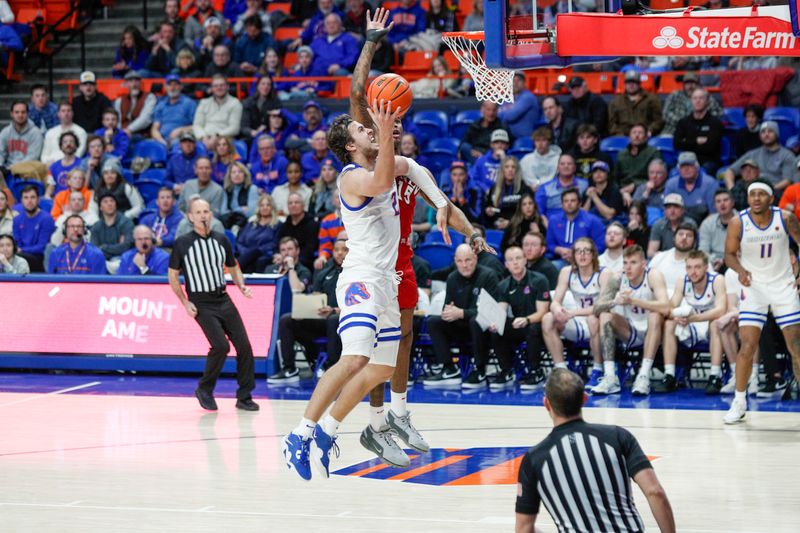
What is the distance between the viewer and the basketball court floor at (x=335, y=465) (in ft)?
24.5

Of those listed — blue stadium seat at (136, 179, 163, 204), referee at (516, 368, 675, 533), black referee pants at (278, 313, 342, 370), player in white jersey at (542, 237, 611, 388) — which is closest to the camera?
referee at (516, 368, 675, 533)

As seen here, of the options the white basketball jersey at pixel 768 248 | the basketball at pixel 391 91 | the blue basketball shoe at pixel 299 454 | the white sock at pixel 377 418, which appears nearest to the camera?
the basketball at pixel 391 91

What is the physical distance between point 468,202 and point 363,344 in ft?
26.4

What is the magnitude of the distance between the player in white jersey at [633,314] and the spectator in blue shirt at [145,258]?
542 cm

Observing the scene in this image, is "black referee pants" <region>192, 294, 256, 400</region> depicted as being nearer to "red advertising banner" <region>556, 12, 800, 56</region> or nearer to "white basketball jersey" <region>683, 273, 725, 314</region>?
"white basketball jersey" <region>683, 273, 725, 314</region>

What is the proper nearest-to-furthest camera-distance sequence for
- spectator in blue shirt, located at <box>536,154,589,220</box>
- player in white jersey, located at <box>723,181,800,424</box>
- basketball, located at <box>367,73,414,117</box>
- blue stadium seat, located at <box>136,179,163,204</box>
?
1. basketball, located at <box>367,73,414,117</box>
2. player in white jersey, located at <box>723,181,800,424</box>
3. spectator in blue shirt, located at <box>536,154,589,220</box>
4. blue stadium seat, located at <box>136,179,163,204</box>

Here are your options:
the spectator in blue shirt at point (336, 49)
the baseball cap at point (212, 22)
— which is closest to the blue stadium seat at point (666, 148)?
the spectator in blue shirt at point (336, 49)

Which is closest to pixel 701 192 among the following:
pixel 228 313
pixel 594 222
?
pixel 594 222

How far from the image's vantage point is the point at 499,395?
41.5 feet

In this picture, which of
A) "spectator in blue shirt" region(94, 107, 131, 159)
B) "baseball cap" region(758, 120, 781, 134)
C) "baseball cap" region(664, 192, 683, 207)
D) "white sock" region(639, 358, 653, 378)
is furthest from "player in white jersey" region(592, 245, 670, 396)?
"spectator in blue shirt" region(94, 107, 131, 159)

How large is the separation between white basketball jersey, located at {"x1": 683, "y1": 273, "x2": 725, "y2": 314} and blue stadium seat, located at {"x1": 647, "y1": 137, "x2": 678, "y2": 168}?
327 cm

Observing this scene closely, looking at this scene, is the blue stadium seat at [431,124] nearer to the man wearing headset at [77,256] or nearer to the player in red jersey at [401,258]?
the man wearing headset at [77,256]

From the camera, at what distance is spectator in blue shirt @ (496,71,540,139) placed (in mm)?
16438

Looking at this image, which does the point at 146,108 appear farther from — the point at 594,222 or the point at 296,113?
the point at 594,222
